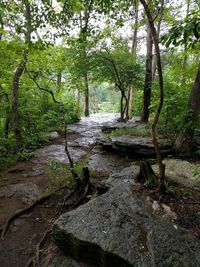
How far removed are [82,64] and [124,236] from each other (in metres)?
8.36

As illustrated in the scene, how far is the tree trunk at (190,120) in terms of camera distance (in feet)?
15.5

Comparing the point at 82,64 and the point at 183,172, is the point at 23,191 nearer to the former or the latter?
the point at 183,172

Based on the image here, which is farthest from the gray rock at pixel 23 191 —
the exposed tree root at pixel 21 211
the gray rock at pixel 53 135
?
the gray rock at pixel 53 135

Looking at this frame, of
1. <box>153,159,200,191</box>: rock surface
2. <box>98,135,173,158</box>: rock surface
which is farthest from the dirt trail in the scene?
<box>153,159,200,191</box>: rock surface

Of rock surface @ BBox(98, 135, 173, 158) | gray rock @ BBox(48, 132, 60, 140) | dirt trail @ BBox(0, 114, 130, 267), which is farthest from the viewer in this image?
gray rock @ BBox(48, 132, 60, 140)

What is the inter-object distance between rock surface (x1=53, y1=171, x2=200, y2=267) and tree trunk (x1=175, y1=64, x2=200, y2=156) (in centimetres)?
247

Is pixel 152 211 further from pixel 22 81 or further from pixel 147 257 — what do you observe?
pixel 22 81

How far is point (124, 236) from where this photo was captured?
240 centimetres

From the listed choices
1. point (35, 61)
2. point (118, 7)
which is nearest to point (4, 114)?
point (35, 61)

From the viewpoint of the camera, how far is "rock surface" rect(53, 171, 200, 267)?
2.14 meters

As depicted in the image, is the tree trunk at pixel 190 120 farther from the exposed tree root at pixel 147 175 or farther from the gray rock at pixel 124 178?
the exposed tree root at pixel 147 175

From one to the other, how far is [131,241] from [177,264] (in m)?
0.53

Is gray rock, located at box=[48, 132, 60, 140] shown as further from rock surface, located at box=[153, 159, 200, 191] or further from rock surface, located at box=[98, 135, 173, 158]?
rock surface, located at box=[153, 159, 200, 191]

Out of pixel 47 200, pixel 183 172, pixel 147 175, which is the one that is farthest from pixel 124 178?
pixel 47 200
